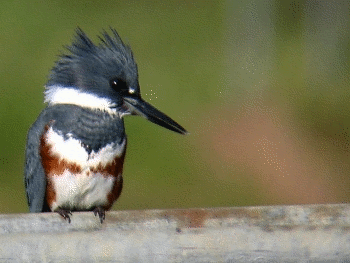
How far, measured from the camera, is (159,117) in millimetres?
2500

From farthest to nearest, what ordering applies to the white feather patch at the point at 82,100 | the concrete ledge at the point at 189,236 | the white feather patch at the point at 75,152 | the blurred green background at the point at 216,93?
1. the blurred green background at the point at 216,93
2. the white feather patch at the point at 82,100
3. the white feather patch at the point at 75,152
4. the concrete ledge at the point at 189,236

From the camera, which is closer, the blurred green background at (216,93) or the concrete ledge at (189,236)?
the concrete ledge at (189,236)

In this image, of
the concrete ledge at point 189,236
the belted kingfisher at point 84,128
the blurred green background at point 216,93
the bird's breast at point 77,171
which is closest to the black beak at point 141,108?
the belted kingfisher at point 84,128

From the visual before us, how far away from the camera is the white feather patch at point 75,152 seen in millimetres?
2295

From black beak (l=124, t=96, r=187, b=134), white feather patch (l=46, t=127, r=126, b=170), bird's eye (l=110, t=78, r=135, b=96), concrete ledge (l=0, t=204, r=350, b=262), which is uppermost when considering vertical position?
bird's eye (l=110, t=78, r=135, b=96)

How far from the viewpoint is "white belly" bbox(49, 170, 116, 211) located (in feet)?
7.57

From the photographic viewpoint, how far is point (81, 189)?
2.34 metres

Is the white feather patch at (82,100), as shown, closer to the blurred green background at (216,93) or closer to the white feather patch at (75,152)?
the white feather patch at (75,152)

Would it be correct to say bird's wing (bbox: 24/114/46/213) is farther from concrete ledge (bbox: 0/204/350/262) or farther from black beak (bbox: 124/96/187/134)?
concrete ledge (bbox: 0/204/350/262)

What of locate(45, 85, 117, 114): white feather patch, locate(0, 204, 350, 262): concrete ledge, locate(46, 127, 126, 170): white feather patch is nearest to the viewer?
locate(0, 204, 350, 262): concrete ledge

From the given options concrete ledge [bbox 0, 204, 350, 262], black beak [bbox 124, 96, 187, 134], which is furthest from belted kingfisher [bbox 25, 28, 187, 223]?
concrete ledge [bbox 0, 204, 350, 262]

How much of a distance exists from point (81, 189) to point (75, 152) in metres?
0.11

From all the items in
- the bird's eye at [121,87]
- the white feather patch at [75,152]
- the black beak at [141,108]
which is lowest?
the white feather patch at [75,152]

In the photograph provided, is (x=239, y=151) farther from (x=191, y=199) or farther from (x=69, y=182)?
(x=69, y=182)
